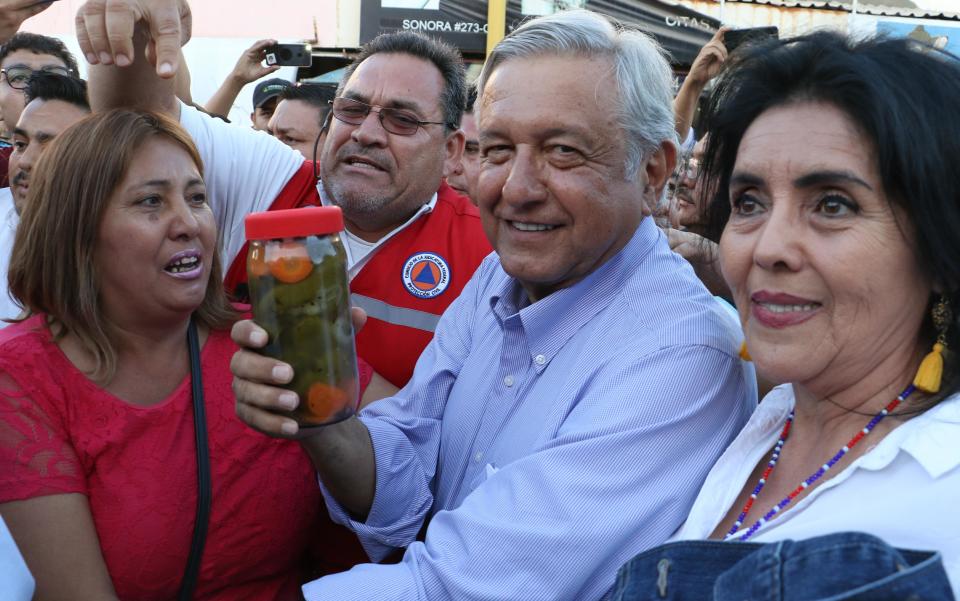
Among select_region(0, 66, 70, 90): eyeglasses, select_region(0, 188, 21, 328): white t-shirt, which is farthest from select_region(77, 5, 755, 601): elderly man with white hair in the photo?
select_region(0, 66, 70, 90): eyeglasses

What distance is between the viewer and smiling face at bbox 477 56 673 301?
6.39 ft

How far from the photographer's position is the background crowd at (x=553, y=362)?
139cm

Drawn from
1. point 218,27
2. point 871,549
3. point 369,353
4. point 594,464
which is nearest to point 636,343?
point 594,464

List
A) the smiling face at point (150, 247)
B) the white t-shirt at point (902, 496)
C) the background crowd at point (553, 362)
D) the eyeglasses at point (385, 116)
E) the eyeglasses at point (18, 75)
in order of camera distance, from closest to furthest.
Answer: the white t-shirt at point (902, 496) < the background crowd at point (553, 362) < the smiling face at point (150, 247) < the eyeglasses at point (385, 116) < the eyeglasses at point (18, 75)

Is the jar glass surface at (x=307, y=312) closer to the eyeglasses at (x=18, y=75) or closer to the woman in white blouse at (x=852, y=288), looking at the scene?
the woman in white blouse at (x=852, y=288)

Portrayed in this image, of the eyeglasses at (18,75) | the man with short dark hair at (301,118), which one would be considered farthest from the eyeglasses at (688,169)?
the eyeglasses at (18,75)

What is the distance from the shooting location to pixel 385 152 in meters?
3.26

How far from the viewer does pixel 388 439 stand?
79.8 inches

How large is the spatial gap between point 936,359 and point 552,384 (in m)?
0.75

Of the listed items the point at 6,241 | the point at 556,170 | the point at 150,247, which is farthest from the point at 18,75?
the point at 556,170

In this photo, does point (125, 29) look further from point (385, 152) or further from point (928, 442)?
point (928, 442)

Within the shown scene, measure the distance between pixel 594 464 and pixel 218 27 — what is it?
34.8 feet

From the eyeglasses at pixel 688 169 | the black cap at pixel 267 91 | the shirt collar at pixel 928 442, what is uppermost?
the shirt collar at pixel 928 442

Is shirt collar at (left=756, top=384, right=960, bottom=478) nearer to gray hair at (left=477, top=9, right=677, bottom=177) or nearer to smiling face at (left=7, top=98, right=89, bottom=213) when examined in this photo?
gray hair at (left=477, top=9, right=677, bottom=177)
